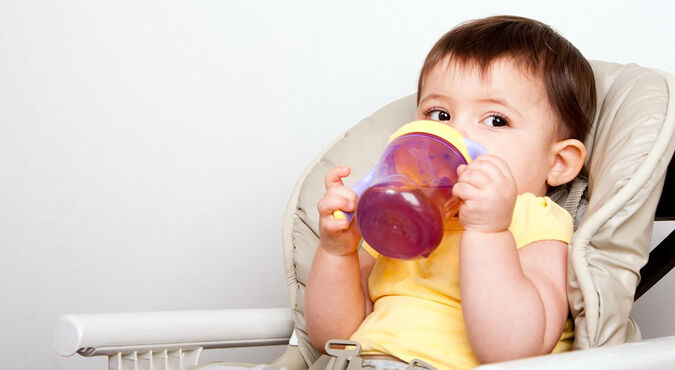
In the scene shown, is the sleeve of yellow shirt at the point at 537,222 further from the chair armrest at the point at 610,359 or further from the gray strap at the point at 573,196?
the chair armrest at the point at 610,359

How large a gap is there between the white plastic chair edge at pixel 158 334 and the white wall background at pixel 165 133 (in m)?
0.56

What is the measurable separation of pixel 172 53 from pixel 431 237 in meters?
0.98

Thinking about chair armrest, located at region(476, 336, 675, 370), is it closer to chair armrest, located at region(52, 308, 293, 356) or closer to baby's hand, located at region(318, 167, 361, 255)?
baby's hand, located at region(318, 167, 361, 255)

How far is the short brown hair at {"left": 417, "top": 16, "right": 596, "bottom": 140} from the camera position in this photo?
39.4 inches

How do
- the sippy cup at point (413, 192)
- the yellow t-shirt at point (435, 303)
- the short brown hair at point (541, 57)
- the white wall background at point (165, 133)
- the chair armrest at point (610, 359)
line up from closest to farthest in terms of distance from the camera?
the chair armrest at point (610, 359) → the sippy cup at point (413, 192) → the yellow t-shirt at point (435, 303) → the short brown hair at point (541, 57) → the white wall background at point (165, 133)

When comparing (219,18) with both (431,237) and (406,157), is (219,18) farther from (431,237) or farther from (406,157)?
(431,237)

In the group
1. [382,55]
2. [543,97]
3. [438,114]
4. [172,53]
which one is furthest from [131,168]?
[543,97]

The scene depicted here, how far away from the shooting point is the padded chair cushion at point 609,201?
32.2 inches

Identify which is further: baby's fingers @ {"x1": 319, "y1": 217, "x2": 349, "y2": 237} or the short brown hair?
the short brown hair

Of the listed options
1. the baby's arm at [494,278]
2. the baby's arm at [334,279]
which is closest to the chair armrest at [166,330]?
the baby's arm at [334,279]

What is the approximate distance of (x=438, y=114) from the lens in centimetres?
101

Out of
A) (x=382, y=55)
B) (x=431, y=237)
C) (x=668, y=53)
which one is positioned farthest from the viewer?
(x=382, y=55)

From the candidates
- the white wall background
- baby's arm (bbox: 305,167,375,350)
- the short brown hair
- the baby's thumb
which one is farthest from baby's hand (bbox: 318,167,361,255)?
the white wall background

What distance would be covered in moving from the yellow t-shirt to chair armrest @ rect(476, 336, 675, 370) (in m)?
0.17
